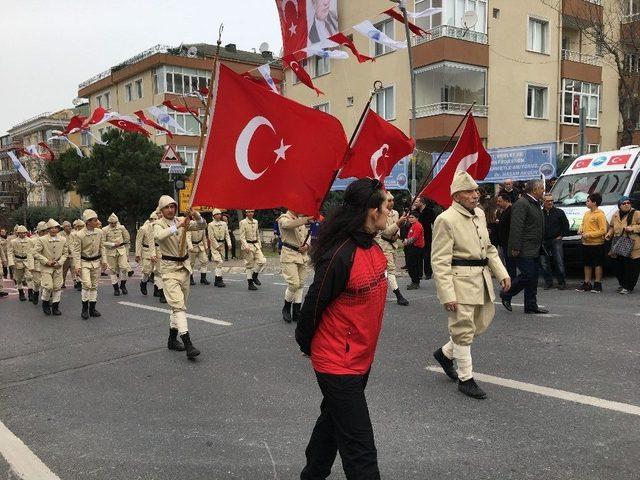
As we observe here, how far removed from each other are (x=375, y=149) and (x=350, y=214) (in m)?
3.11

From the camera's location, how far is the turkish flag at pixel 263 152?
4766mm

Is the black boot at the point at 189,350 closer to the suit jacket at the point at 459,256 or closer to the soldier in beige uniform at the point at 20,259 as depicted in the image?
the suit jacket at the point at 459,256

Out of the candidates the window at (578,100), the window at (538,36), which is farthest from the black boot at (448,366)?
the window at (578,100)

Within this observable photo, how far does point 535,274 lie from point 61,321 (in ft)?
25.5

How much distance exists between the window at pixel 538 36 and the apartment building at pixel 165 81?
19402mm

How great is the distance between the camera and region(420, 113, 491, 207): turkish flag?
6660 millimetres

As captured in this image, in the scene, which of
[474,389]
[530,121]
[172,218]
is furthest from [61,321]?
[530,121]

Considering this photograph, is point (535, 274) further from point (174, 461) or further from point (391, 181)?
point (391, 181)

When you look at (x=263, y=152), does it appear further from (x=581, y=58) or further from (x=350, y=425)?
(x=581, y=58)

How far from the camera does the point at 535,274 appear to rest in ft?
27.7

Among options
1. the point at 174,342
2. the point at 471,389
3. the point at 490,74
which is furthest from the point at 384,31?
the point at 471,389

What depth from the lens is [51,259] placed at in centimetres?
1105

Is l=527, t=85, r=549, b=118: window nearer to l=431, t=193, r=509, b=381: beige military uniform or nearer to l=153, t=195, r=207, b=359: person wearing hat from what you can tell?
l=153, t=195, r=207, b=359: person wearing hat

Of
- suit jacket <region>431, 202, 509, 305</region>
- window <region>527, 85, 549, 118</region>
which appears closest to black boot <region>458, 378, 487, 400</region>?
suit jacket <region>431, 202, 509, 305</region>
